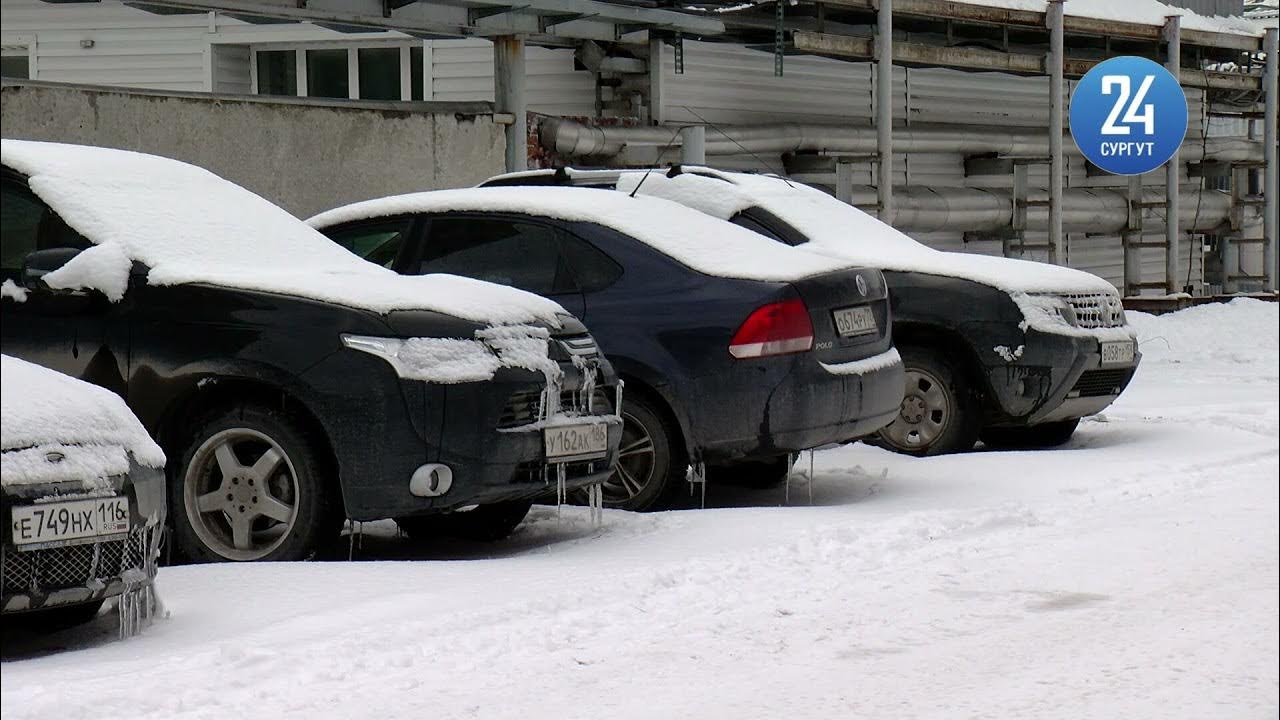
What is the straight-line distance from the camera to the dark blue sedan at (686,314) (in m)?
8.63

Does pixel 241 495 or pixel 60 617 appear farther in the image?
pixel 241 495

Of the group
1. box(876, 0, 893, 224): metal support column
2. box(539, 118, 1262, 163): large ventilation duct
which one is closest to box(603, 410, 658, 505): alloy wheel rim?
box(539, 118, 1262, 163): large ventilation duct

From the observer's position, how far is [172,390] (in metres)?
7.07

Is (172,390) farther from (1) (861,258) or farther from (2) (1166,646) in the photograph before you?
(1) (861,258)

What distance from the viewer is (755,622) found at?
6.03 metres

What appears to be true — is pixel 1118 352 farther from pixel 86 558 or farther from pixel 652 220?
pixel 86 558

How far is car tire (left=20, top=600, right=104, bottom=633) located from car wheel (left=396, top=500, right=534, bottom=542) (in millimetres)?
2360

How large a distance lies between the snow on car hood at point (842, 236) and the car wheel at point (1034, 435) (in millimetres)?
937

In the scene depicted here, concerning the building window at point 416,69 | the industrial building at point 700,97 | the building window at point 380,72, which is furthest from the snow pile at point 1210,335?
the building window at point 380,72

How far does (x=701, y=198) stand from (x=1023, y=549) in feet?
14.3

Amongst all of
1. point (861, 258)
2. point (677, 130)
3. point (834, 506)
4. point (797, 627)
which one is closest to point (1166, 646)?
point (797, 627)

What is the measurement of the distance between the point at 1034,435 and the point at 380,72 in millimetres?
12743

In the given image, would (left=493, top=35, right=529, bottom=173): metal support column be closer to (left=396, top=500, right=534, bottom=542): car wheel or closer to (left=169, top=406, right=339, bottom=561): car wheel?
(left=396, top=500, right=534, bottom=542): car wheel

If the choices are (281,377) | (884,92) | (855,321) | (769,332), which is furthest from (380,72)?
(281,377)
